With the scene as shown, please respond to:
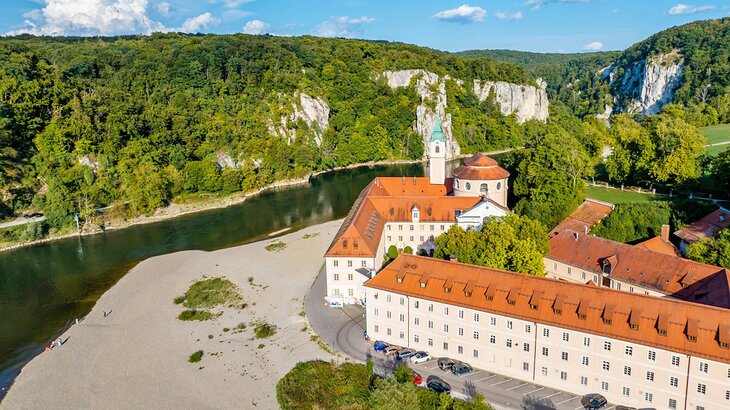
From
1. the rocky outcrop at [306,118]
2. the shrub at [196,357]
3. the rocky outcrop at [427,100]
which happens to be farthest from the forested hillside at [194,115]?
the shrub at [196,357]

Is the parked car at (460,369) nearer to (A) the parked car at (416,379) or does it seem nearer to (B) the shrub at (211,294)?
(A) the parked car at (416,379)

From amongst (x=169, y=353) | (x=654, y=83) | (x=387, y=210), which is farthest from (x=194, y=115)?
(x=654, y=83)

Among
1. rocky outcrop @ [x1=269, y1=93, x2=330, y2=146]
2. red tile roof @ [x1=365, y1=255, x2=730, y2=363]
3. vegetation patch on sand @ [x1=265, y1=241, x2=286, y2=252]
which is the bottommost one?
vegetation patch on sand @ [x1=265, y1=241, x2=286, y2=252]

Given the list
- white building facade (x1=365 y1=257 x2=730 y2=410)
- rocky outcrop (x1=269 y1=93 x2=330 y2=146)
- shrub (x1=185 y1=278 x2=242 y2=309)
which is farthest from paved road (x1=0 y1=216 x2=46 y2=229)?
white building facade (x1=365 y1=257 x2=730 y2=410)

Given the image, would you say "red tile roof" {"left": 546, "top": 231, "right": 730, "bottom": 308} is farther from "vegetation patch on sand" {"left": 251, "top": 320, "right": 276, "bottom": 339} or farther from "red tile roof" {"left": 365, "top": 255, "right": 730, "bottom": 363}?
"vegetation patch on sand" {"left": 251, "top": 320, "right": 276, "bottom": 339}

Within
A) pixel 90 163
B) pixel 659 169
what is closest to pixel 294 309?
pixel 659 169
